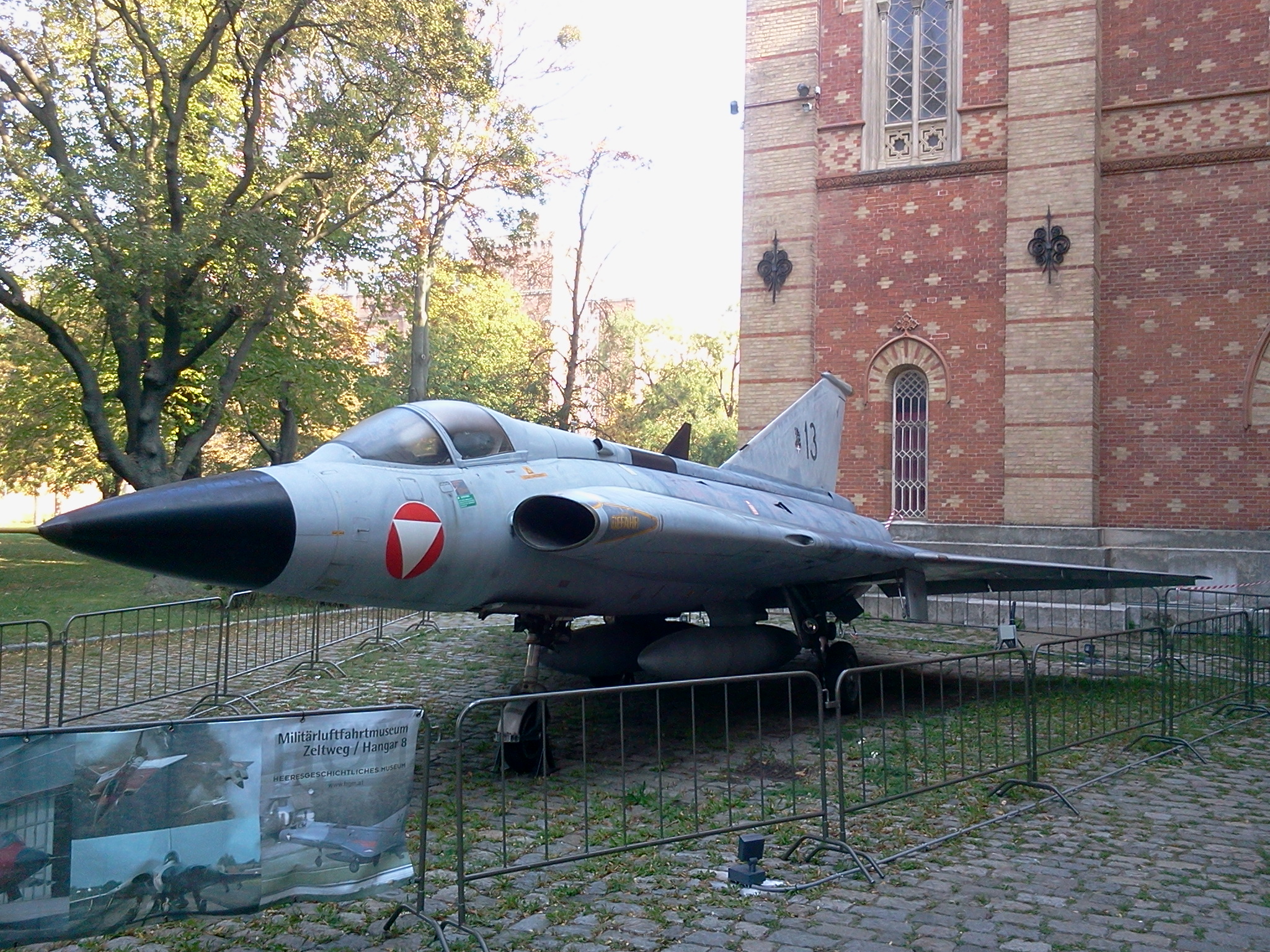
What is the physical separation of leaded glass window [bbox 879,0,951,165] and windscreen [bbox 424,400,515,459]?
506 inches

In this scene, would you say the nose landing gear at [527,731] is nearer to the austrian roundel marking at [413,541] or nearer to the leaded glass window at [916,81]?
the austrian roundel marking at [413,541]

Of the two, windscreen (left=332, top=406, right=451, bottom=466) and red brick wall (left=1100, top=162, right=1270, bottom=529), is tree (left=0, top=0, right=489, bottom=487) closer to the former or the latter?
windscreen (left=332, top=406, right=451, bottom=466)

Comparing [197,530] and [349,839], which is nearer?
[349,839]

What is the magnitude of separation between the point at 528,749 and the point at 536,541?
4.49 feet

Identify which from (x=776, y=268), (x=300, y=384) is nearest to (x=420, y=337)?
(x=300, y=384)

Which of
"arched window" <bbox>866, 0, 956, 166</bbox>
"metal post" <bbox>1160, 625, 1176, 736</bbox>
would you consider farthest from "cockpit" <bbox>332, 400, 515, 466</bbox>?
"arched window" <bbox>866, 0, 956, 166</bbox>

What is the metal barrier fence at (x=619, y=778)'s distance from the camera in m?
4.84

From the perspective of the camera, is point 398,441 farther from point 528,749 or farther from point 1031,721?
point 1031,721

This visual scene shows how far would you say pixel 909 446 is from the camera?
17.1 m

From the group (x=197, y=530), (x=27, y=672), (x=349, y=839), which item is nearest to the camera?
(x=349, y=839)

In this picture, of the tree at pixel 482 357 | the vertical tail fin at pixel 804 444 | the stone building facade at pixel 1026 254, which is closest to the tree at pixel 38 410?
the tree at pixel 482 357

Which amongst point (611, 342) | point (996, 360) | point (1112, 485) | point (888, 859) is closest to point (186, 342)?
point (996, 360)

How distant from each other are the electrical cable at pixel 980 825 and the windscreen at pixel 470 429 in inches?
130

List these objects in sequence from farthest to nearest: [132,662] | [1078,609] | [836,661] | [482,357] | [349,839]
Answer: [482,357] < [1078,609] < [132,662] < [836,661] < [349,839]
